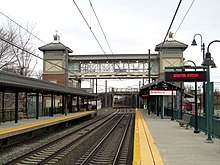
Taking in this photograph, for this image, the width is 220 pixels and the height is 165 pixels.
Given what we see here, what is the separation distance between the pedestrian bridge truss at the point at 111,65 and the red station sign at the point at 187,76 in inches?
1619

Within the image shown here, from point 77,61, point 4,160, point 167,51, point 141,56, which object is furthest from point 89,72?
point 4,160

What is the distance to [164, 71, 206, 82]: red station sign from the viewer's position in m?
13.8

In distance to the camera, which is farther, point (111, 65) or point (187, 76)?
point (111, 65)

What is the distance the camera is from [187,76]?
14.0 meters

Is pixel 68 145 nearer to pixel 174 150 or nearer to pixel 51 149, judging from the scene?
pixel 51 149

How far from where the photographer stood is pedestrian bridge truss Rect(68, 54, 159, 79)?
56500mm

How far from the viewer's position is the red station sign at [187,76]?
13805mm

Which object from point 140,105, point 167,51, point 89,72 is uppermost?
point 167,51

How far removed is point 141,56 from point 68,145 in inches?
1755

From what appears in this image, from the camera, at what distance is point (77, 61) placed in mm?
59781

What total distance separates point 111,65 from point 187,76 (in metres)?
46.7

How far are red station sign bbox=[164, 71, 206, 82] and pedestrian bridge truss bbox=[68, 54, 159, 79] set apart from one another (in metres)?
41.1

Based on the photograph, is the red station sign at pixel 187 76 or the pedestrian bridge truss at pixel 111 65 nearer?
the red station sign at pixel 187 76

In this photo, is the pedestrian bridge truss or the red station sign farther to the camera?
the pedestrian bridge truss
